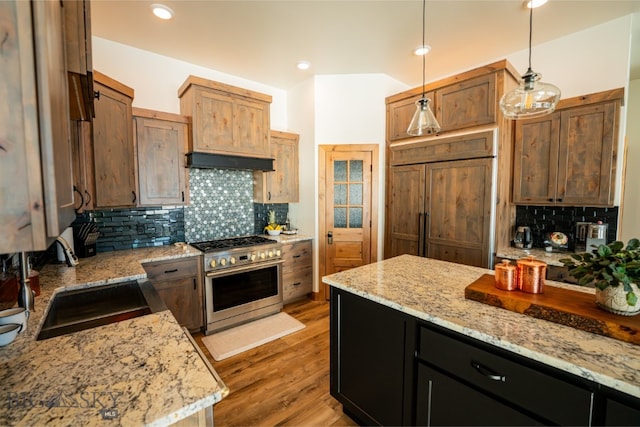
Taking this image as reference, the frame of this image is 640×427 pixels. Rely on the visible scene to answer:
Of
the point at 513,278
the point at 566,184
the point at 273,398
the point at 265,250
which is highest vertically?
the point at 566,184

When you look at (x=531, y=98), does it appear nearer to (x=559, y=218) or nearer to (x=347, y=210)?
(x=559, y=218)

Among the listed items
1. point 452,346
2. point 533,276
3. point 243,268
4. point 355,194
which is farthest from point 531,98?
point 243,268

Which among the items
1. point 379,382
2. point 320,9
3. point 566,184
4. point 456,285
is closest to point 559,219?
point 566,184

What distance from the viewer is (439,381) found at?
130 centimetres

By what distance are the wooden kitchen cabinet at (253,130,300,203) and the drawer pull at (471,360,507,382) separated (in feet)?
9.93

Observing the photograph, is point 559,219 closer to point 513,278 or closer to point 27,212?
point 513,278

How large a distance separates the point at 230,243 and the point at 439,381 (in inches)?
104

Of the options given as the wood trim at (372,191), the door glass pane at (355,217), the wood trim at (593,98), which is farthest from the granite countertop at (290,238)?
the wood trim at (593,98)

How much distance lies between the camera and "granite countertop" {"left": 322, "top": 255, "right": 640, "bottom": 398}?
2.93 feet

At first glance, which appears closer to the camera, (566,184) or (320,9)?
(320,9)

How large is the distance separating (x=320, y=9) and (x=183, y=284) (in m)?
2.91

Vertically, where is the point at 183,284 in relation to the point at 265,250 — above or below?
below

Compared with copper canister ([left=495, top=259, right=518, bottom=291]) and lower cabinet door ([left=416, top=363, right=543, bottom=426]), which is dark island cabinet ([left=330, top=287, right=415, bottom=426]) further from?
copper canister ([left=495, top=259, right=518, bottom=291])

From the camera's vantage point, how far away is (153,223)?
3.13 metres
